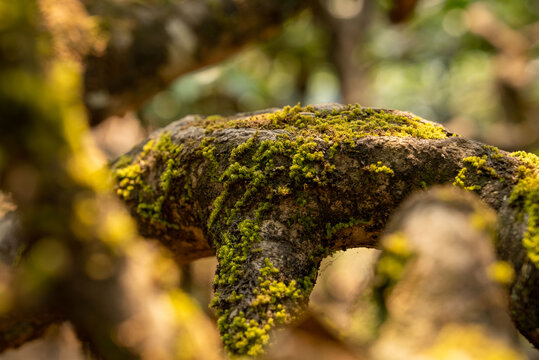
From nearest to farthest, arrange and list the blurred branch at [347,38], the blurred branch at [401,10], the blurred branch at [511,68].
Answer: the blurred branch at [401,10] < the blurred branch at [347,38] < the blurred branch at [511,68]

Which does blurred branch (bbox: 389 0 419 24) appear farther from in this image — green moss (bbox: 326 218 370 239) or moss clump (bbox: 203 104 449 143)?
green moss (bbox: 326 218 370 239)

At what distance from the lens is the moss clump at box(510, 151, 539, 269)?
220 centimetres

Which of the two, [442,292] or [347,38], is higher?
[347,38]

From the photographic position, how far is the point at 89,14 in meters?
5.02

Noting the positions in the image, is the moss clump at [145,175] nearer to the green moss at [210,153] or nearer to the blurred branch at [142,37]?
the green moss at [210,153]

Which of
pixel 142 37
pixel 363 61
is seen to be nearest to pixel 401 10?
pixel 363 61

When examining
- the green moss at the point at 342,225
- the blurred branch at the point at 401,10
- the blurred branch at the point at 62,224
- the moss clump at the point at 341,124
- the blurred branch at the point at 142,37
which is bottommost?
the green moss at the point at 342,225

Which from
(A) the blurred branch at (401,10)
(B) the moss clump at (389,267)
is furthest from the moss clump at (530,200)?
(A) the blurred branch at (401,10)

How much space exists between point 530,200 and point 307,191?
1244mm

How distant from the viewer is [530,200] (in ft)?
7.61

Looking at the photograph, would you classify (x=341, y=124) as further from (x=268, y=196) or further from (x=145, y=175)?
(x=145, y=175)

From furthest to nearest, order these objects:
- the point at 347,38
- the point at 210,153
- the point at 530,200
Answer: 1. the point at 347,38
2. the point at 210,153
3. the point at 530,200

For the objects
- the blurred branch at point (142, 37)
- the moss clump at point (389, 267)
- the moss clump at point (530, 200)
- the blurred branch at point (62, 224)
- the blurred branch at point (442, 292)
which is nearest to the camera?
the blurred branch at point (62, 224)

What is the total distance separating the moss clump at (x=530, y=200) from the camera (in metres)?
2.20
